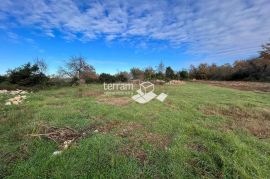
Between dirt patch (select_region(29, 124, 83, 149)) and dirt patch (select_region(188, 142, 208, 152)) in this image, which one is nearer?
dirt patch (select_region(188, 142, 208, 152))

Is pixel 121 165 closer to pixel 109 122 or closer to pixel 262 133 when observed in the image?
pixel 109 122

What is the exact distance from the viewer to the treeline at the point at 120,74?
14.8 metres

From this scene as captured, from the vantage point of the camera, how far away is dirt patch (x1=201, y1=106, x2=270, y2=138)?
407 cm

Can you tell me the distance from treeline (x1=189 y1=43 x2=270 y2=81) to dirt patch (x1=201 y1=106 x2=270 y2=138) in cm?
2011

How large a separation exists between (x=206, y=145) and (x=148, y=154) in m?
1.18

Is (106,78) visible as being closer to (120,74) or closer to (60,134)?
(120,74)

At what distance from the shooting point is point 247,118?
5004 mm

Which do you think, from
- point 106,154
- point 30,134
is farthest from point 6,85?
point 106,154

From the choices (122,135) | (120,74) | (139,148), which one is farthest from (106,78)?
(139,148)

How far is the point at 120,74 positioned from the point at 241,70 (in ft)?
62.0

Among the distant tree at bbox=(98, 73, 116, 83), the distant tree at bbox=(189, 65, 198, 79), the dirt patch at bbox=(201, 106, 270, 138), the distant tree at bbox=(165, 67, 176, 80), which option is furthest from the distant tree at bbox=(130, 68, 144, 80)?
the dirt patch at bbox=(201, 106, 270, 138)

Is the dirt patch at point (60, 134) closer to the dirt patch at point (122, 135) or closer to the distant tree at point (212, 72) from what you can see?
the dirt patch at point (122, 135)

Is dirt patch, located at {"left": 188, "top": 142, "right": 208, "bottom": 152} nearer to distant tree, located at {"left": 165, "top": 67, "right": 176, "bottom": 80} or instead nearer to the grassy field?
the grassy field

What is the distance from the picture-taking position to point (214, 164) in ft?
8.61
